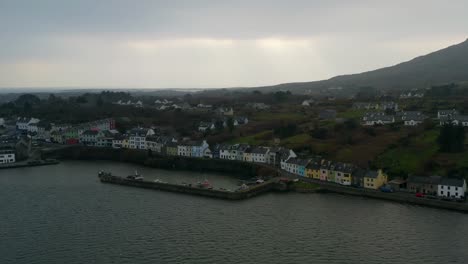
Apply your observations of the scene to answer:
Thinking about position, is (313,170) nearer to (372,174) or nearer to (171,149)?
(372,174)

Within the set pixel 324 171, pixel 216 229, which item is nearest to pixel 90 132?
pixel 324 171

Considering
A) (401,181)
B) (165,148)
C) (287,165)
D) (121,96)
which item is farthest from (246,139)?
(121,96)

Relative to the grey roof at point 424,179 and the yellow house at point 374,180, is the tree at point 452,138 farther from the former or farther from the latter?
the yellow house at point 374,180

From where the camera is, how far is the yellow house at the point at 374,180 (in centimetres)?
3171

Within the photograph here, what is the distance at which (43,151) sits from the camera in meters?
50.2

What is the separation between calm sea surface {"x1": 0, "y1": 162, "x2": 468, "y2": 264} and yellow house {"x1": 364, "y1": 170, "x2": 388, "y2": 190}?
259 centimetres

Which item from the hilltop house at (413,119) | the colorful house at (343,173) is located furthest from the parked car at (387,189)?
the hilltop house at (413,119)

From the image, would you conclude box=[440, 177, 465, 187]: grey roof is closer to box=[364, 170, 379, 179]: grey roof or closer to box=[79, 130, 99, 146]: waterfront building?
box=[364, 170, 379, 179]: grey roof

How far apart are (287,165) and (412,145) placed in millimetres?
10841

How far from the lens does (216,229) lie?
78.9 feet

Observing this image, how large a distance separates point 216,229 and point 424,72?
125 meters

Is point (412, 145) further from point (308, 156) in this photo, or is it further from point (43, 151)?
point (43, 151)

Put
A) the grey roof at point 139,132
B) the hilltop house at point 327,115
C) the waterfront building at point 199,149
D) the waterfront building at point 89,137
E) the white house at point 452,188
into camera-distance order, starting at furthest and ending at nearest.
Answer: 1. the hilltop house at point 327,115
2. the waterfront building at point 89,137
3. the grey roof at point 139,132
4. the waterfront building at point 199,149
5. the white house at point 452,188

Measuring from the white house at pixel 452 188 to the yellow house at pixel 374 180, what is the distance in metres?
3.93
